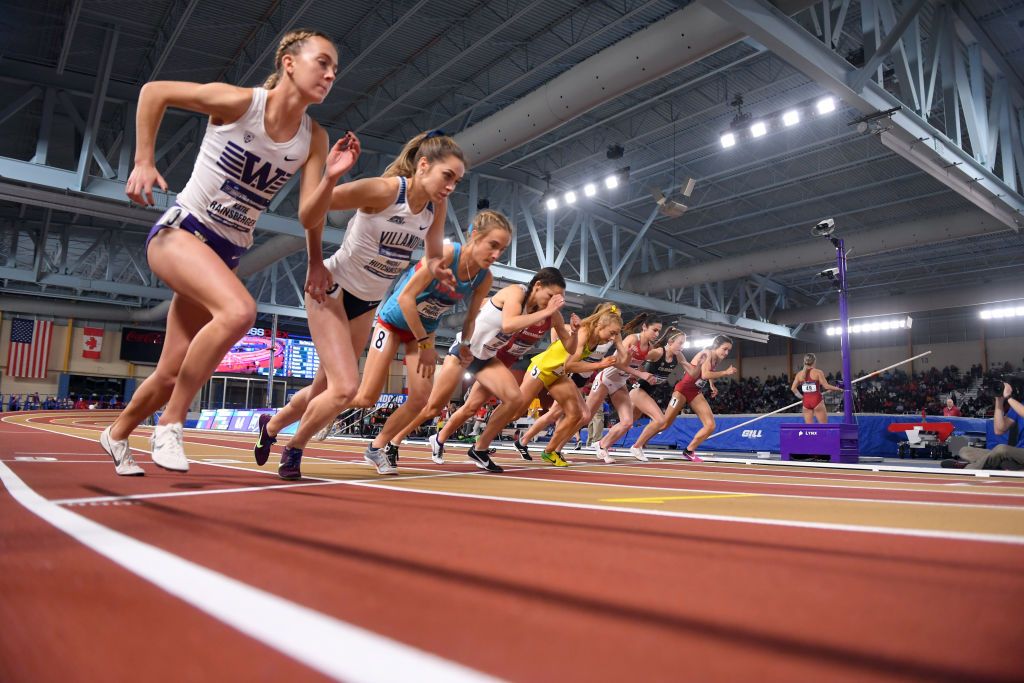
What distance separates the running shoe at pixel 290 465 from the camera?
3.36 metres

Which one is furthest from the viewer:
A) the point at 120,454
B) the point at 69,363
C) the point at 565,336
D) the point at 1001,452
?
the point at 69,363

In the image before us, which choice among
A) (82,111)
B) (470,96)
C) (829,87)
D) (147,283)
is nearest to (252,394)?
(147,283)

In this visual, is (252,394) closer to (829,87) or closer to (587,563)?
(829,87)

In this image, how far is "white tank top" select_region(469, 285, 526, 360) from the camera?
17.4ft

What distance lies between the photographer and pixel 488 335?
531 cm

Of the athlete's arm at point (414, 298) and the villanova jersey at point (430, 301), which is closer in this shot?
the athlete's arm at point (414, 298)

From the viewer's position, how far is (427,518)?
6.35 feet

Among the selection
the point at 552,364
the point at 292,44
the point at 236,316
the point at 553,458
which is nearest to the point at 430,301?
the point at 236,316

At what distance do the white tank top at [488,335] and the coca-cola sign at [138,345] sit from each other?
31967 millimetres

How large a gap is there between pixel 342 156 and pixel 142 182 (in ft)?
2.84

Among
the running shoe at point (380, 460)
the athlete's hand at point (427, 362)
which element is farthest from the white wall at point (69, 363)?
the athlete's hand at point (427, 362)

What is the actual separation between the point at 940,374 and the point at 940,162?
75.0 feet

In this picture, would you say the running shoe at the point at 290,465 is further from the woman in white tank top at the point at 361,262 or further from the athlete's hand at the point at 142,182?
the athlete's hand at the point at 142,182

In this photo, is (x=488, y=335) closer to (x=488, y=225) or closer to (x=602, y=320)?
(x=488, y=225)
